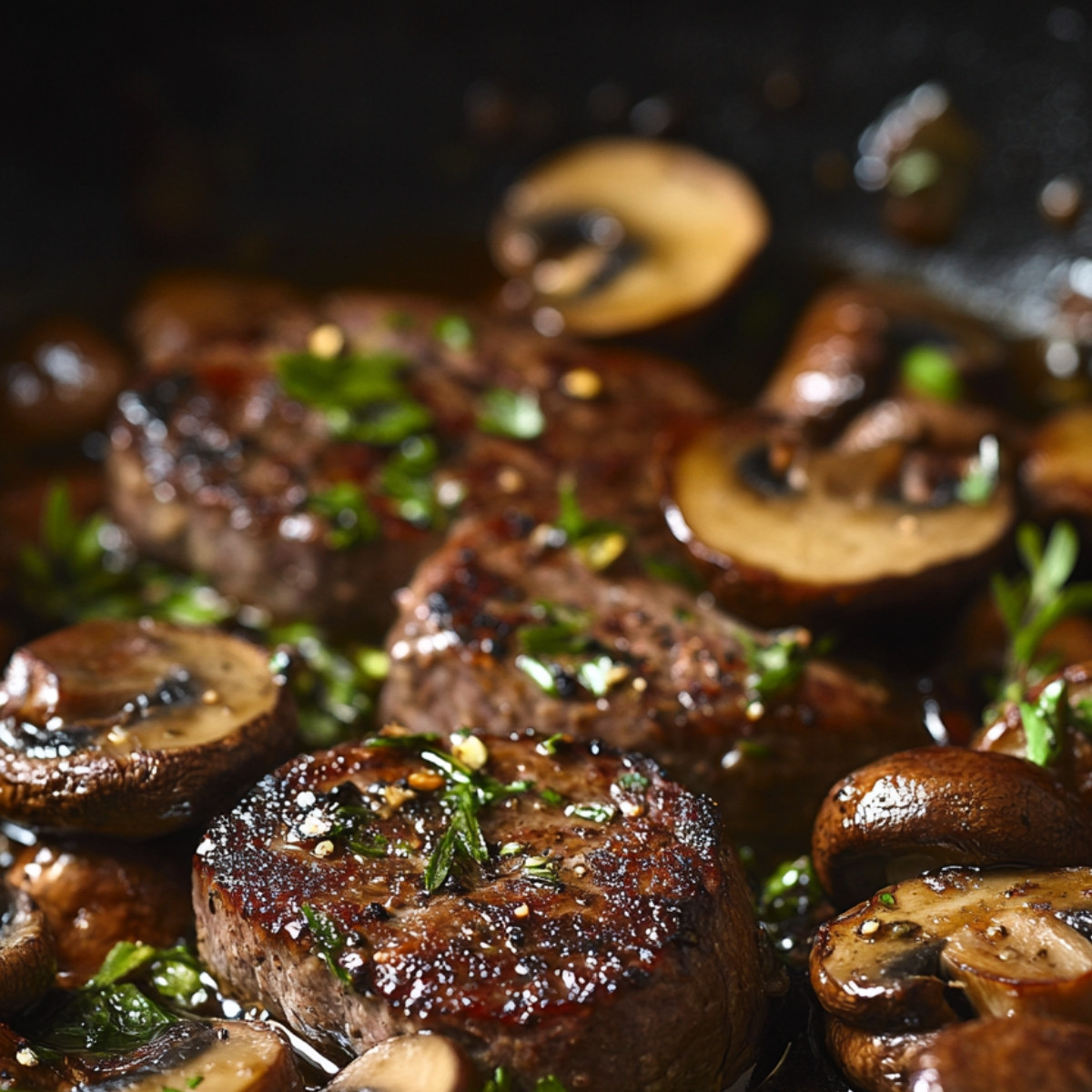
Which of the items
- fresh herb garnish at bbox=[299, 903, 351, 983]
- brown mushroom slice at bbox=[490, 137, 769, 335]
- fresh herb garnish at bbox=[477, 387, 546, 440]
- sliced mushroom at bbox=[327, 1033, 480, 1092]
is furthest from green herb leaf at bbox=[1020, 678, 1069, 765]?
brown mushroom slice at bbox=[490, 137, 769, 335]

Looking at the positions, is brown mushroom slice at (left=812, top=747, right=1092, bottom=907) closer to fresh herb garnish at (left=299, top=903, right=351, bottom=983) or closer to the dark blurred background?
fresh herb garnish at (left=299, top=903, right=351, bottom=983)

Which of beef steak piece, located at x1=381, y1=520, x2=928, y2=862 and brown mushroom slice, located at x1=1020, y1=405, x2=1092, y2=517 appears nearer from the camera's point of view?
beef steak piece, located at x1=381, y1=520, x2=928, y2=862

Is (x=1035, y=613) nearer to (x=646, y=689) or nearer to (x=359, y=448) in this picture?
(x=646, y=689)

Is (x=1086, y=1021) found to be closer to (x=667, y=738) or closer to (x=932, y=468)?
(x=667, y=738)

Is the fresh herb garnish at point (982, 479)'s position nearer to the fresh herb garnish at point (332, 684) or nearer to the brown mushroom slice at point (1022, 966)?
the brown mushroom slice at point (1022, 966)

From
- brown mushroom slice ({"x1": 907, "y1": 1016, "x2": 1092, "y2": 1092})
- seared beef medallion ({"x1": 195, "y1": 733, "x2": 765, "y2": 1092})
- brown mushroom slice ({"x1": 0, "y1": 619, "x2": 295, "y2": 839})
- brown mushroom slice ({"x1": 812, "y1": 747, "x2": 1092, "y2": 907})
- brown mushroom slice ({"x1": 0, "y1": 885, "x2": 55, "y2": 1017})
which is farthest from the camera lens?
A: brown mushroom slice ({"x1": 0, "y1": 619, "x2": 295, "y2": 839})

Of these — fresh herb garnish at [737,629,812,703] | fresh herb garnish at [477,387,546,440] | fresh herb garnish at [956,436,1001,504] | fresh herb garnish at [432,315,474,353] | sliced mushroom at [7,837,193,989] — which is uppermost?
fresh herb garnish at [956,436,1001,504]
